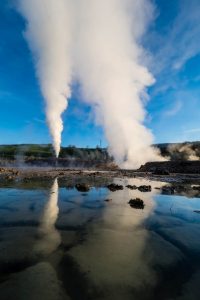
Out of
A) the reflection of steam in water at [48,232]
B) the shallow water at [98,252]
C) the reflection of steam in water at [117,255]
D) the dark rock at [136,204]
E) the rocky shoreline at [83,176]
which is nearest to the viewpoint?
the shallow water at [98,252]

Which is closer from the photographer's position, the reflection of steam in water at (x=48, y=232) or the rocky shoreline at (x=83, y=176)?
the reflection of steam in water at (x=48, y=232)

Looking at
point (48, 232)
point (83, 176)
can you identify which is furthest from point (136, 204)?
point (83, 176)

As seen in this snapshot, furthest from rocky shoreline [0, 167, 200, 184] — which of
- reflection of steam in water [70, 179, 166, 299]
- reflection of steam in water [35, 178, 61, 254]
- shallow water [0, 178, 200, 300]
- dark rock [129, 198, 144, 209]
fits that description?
reflection of steam in water [70, 179, 166, 299]

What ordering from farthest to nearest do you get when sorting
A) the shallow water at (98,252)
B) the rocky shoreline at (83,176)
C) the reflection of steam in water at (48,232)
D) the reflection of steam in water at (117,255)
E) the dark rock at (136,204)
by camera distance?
the rocky shoreline at (83,176)
the dark rock at (136,204)
the reflection of steam in water at (48,232)
the reflection of steam in water at (117,255)
the shallow water at (98,252)

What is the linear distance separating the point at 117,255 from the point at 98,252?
19.9 inches

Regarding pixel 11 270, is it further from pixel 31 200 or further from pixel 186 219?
pixel 31 200

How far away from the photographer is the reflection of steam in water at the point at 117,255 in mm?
5266

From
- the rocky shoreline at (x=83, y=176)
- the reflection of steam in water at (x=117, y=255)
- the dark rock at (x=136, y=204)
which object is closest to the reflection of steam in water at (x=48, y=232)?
the reflection of steam in water at (x=117, y=255)

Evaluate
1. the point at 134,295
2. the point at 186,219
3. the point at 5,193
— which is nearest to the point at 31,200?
the point at 5,193

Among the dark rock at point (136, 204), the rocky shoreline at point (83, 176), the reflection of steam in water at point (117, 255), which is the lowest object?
the reflection of steam in water at point (117, 255)

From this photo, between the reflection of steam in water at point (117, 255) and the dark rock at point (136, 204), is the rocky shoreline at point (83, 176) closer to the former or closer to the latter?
the dark rock at point (136, 204)

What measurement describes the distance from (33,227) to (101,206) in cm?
422

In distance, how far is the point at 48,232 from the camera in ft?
27.5

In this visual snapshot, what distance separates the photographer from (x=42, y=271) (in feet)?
18.4
